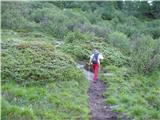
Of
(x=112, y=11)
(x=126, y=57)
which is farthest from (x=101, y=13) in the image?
(x=126, y=57)

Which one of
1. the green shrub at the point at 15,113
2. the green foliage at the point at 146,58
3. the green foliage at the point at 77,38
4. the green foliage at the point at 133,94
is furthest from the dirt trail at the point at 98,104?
the green foliage at the point at 77,38

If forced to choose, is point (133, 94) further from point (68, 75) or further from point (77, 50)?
point (77, 50)

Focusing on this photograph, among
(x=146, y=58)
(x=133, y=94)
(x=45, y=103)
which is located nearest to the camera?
(x=45, y=103)

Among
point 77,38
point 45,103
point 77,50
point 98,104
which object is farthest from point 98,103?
point 77,38

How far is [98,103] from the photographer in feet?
52.5

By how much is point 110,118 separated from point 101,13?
3697cm

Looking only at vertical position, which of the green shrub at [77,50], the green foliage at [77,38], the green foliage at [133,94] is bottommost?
the green foliage at [133,94]

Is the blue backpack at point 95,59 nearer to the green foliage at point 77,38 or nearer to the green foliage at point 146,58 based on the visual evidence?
the green foliage at point 146,58

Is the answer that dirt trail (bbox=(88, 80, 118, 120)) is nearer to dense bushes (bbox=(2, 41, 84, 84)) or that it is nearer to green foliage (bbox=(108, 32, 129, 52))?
dense bushes (bbox=(2, 41, 84, 84))

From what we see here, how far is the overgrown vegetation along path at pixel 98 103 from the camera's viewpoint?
14.2m

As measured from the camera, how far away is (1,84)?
15195mm

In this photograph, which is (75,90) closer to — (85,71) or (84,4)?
(85,71)

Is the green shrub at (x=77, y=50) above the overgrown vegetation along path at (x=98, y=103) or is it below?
above

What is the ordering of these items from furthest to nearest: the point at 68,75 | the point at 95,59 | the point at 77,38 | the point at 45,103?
1. the point at 77,38
2. the point at 95,59
3. the point at 68,75
4. the point at 45,103
